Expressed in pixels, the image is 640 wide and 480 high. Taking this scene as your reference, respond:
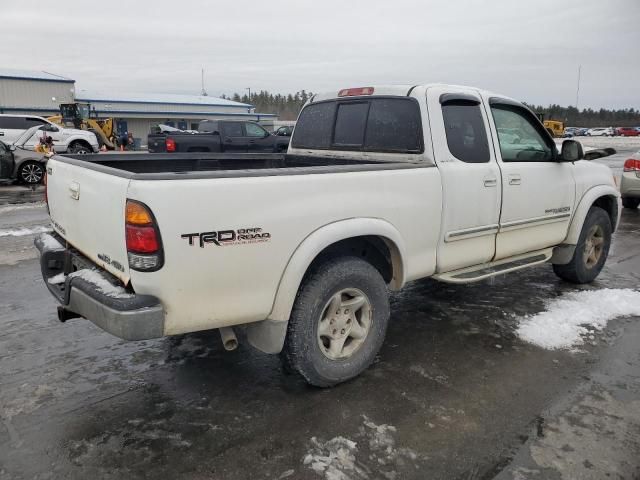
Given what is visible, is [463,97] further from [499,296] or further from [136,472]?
[136,472]

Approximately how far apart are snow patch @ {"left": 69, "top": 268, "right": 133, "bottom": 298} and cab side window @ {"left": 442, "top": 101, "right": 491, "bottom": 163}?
8.39 ft

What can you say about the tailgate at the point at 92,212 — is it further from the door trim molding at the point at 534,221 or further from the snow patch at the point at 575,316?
→ the snow patch at the point at 575,316

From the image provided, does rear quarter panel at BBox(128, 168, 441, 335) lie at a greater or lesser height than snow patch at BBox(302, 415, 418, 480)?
greater

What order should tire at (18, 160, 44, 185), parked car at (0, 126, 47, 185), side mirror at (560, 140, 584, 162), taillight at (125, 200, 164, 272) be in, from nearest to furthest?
taillight at (125, 200, 164, 272) < side mirror at (560, 140, 584, 162) < parked car at (0, 126, 47, 185) < tire at (18, 160, 44, 185)

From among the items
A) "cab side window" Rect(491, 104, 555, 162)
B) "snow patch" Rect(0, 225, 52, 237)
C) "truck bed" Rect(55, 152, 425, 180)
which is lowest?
"snow patch" Rect(0, 225, 52, 237)

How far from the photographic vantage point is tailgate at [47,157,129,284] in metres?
2.72

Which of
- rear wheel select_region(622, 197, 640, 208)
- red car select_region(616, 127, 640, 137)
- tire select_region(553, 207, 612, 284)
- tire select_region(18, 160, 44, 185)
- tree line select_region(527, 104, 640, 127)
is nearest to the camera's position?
tire select_region(553, 207, 612, 284)

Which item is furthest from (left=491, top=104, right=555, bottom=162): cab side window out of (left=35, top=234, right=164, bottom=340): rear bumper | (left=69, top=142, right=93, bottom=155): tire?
(left=69, top=142, right=93, bottom=155): tire

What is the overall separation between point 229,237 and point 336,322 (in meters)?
1.07

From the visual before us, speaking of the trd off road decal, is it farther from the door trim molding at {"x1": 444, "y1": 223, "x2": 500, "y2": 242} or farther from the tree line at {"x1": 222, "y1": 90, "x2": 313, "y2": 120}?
the tree line at {"x1": 222, "y1": 90, "x2": 313, "y2": 120}

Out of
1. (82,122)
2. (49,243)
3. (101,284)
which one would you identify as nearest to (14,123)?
(82,122)

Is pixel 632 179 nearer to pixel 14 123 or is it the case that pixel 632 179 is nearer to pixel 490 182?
pixel 490 182

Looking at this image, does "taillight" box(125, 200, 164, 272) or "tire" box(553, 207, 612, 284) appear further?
"tire" box(553, 207, 612, 284)

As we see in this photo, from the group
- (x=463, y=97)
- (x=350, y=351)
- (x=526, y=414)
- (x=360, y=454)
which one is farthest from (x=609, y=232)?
(x=360, y=454)
